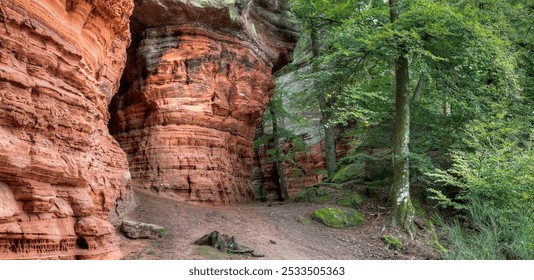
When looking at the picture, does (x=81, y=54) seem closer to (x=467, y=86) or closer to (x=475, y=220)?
(x=475, y=220)

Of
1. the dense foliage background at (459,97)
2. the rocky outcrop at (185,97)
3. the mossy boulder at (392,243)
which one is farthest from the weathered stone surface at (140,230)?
the dense foliage background at (459,97)

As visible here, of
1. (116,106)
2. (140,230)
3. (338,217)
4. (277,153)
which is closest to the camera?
(140,230)

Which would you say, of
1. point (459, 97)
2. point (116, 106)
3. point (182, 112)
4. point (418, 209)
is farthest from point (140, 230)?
point (459, 97)

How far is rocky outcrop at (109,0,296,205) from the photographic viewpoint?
15094mm

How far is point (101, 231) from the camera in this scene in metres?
7.30

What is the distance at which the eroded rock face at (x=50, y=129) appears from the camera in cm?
562

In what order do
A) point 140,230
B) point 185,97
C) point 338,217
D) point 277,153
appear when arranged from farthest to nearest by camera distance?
1. point 277,153
2. point 185,97
3. point 338,217
4. point 140,230

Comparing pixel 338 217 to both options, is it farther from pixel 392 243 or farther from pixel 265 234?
pixel 265 234

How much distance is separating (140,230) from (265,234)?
3.86 m

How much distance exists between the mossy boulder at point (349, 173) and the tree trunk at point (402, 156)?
15.6 ft

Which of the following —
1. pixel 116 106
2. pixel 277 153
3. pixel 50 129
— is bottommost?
pixel 277 153

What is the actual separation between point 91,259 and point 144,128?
29.7 feet

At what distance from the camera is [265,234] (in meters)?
12.3

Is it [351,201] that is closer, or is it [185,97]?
[185,97]
